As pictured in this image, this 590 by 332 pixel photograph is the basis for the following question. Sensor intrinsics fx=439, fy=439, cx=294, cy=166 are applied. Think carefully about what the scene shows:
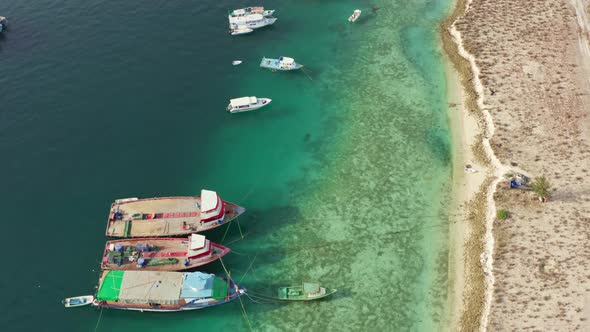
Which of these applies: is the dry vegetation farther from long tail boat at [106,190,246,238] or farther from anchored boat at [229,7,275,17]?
anchored boat at [229,7,275,17]

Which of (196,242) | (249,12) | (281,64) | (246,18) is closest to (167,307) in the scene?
(196,242)

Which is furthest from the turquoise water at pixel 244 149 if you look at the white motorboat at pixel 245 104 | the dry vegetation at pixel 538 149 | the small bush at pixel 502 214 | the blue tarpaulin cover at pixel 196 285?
the dry vegetation at pixel 538 149

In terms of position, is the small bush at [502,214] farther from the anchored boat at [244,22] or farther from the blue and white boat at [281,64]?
the anchored boat at [244,22]

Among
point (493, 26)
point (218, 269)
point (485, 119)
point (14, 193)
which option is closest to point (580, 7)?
point (493, 26)

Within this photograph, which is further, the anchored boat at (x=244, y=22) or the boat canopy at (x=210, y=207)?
the anchored boat at (x=244, y=22)

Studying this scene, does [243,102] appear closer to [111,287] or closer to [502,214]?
[111,287]

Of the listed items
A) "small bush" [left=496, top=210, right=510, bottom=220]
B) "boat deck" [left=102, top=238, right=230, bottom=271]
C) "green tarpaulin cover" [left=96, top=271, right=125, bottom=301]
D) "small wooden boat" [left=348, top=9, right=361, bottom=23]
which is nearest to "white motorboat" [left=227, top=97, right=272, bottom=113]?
"boat deck" [left=102, top=238, right=230, bottom=271]

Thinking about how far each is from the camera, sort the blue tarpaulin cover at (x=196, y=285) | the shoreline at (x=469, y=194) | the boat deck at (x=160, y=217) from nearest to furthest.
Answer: the blue tarpaulin cover at (x=196, y=285)
the shoreline at (x=469, y=194)
the boat deck at (x=160, y=217)
